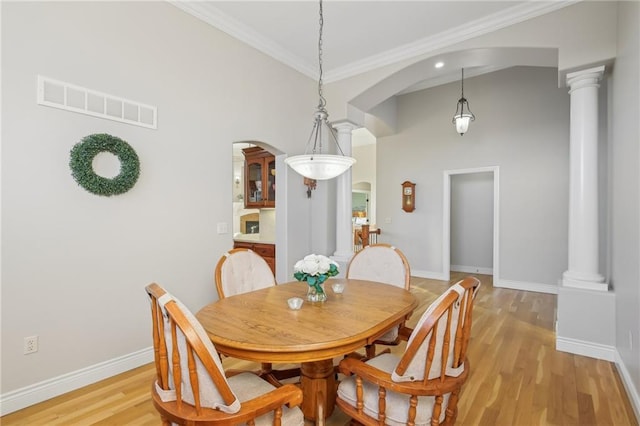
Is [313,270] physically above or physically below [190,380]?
above

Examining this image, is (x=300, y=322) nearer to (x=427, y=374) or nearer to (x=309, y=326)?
(x=309, y=326)

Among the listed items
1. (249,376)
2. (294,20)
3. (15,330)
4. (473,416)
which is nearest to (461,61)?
(294,20)

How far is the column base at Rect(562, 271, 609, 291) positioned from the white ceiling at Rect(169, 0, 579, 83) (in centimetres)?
249

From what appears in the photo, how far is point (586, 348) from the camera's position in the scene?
114 inches

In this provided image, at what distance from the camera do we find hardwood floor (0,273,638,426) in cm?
199

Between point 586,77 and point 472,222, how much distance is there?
4.16 m

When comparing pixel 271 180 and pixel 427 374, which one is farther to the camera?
pixel 271 180

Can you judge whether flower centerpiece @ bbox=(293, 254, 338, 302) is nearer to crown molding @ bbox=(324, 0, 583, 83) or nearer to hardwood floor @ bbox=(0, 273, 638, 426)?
hardwood floor @ bbox=(0, 273, 638, 426)

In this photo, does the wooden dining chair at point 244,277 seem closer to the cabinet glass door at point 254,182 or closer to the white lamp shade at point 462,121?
the cabinet glass door at point 254,182

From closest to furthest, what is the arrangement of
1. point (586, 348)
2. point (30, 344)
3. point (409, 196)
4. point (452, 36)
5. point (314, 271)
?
1. point (314, 271)
2. point (30, 344)
3. point (586, 348)
4. point (452, 36)
5. point (409, 196)

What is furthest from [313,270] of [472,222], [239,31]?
[472,222]

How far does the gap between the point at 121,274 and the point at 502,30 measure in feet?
13.8

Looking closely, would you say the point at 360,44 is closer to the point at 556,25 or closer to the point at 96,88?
the point at 556,25

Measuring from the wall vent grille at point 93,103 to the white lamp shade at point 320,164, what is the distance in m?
1.40
